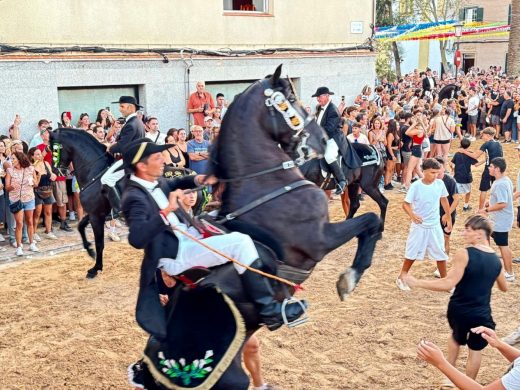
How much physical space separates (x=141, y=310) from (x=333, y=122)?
730 centimetres

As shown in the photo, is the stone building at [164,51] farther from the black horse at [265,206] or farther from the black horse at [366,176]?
the black horse at [265,206]

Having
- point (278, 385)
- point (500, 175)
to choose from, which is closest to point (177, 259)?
point (278, 385)

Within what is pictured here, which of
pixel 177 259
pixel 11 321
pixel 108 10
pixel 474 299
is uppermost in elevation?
pixel 108 10

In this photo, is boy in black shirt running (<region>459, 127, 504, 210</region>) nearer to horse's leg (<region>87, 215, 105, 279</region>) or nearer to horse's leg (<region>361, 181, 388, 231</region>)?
horse's leg (<region>361, 181, 388, 231</region>)

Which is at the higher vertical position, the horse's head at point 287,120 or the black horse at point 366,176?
the horse's head at point 287,120

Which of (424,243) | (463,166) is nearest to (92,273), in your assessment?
(424,243)

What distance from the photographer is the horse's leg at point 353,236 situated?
5.07 metres

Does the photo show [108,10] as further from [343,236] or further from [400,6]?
[400,6]

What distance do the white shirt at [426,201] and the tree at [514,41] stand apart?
2441cm

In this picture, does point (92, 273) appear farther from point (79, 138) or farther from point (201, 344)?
point (201, 344)

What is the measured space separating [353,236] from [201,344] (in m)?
1.62

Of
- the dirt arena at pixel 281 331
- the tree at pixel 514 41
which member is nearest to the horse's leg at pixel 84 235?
the dirt arena at pixel 281 331

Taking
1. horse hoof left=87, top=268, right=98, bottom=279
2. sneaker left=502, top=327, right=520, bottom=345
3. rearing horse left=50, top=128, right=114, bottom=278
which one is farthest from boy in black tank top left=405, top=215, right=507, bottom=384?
horse hoof left=87, top=268, right=98, bottom=279

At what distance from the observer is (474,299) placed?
18.5 feet
